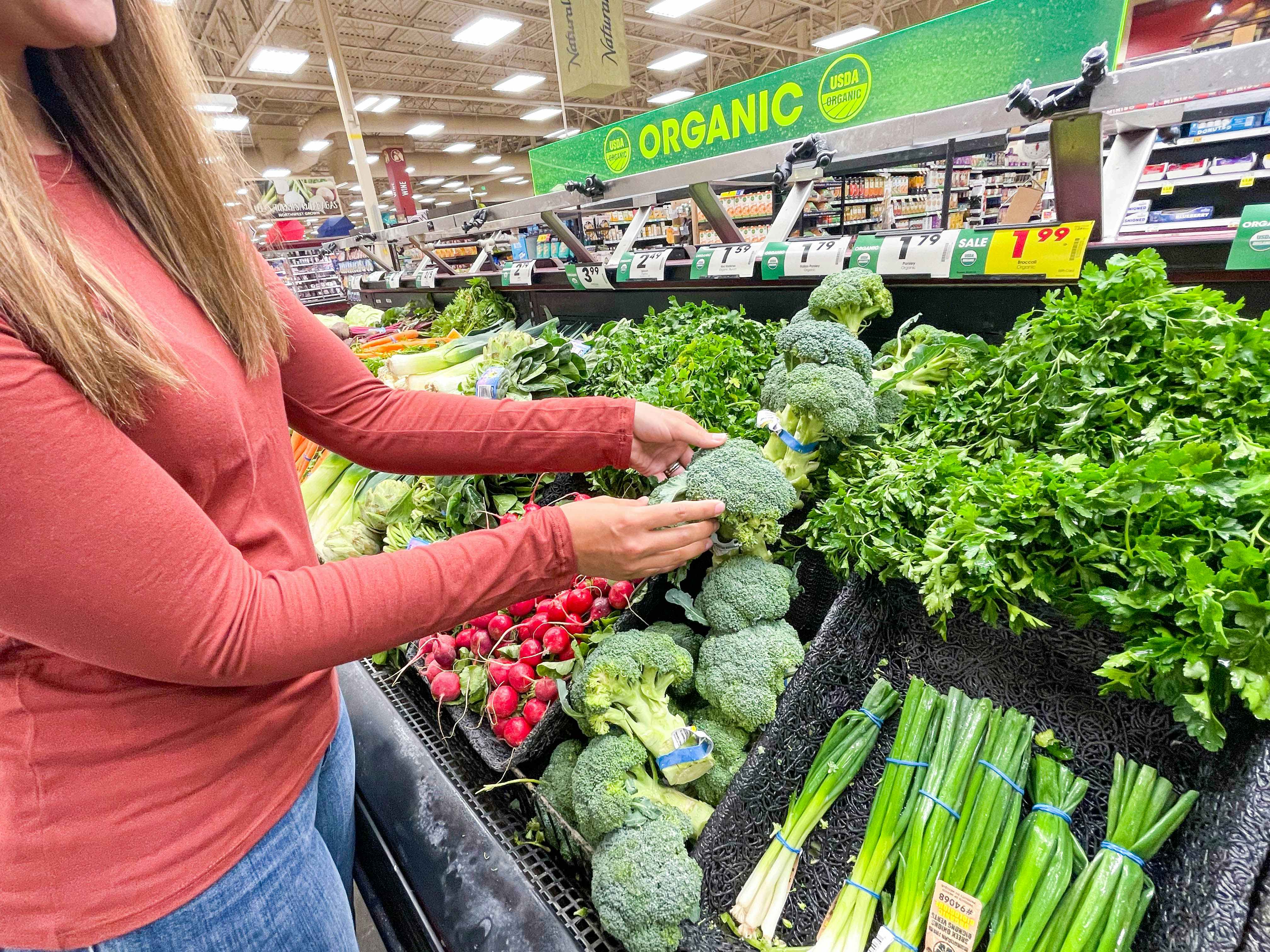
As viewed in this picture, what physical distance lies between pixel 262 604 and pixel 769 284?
1857 millimetres

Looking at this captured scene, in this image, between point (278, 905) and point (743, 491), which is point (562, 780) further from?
point (743, 491)

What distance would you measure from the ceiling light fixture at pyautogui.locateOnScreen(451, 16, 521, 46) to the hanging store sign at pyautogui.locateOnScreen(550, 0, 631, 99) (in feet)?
19.4

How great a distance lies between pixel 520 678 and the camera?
1.46 meters

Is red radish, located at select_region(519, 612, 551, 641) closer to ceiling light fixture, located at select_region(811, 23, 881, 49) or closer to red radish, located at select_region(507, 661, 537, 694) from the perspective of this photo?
red radish, located at select_region(507, 661, 537, 694)

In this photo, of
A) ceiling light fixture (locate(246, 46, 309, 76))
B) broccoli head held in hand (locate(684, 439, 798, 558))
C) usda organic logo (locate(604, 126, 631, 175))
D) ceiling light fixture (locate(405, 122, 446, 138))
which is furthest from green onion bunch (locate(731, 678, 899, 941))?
ceiling light fixture (locate(405, 122, 446, 138))

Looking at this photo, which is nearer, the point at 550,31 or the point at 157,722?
the point at 157,722

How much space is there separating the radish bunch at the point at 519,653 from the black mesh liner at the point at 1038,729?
0.45m

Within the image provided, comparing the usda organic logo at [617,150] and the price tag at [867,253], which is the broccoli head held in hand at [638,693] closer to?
the price tag at [867,253]

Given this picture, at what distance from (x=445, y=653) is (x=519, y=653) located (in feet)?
0.80

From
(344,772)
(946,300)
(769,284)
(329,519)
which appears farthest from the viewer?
(329,519)

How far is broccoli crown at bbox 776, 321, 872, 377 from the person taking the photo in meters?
1.34

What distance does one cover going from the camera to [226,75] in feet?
41.1

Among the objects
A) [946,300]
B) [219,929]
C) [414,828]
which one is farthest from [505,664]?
[946,300]

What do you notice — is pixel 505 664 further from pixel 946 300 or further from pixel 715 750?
pixel 946 300
